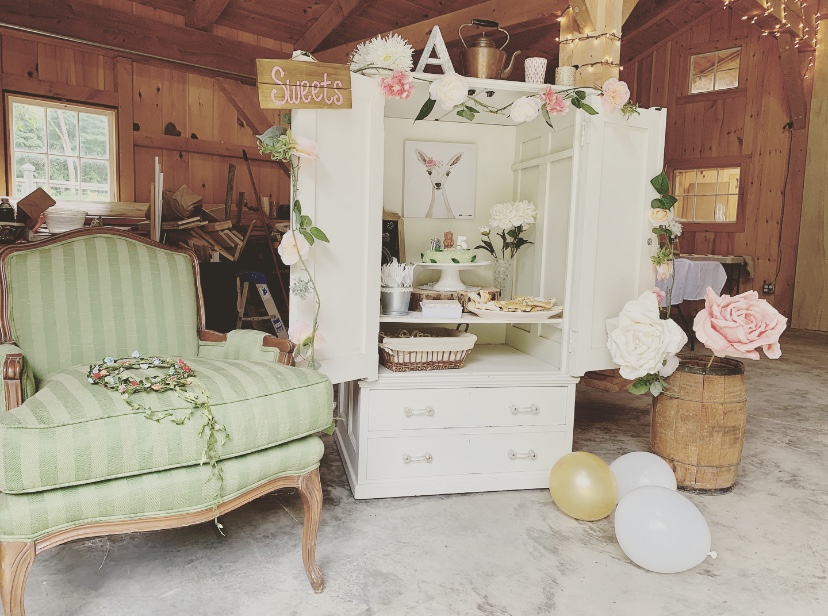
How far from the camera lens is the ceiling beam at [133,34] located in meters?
4.89

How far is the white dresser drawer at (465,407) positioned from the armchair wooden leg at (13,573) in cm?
120

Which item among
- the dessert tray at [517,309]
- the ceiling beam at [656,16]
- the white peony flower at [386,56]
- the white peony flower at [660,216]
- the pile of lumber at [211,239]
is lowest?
the dessert tray at [517,309]

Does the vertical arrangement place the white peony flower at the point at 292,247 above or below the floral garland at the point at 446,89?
below

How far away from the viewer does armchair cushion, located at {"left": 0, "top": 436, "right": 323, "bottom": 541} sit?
1312mm

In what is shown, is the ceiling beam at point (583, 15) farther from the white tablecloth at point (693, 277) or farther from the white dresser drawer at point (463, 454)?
the white tablecloth at point (693, 277)

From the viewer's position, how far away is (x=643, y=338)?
233cm

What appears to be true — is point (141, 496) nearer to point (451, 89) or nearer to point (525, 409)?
point (525, 409)

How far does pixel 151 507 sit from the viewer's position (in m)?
1.46

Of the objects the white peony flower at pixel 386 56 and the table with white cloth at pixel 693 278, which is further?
the table with white cloth at pixel 693 278

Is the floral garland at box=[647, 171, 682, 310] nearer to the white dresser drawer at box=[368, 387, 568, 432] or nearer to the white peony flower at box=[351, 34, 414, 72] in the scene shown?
the white dresser drawer at box=[368, 387, 568, 432]

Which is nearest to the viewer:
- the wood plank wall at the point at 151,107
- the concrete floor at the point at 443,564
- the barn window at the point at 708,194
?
the concrete floor at the point at 443,564

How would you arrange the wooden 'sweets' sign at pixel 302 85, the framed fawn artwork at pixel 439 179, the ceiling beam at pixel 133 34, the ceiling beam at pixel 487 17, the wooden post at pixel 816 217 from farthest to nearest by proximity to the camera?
the wooden post at pixel 816 217 → the ceiling beam at pixel 133 34 → the ceiling beam at pixel 487 17 → the framed fawn artwork at pixel 439 179 → the wooden 'sweets' sign at pixel 302 85

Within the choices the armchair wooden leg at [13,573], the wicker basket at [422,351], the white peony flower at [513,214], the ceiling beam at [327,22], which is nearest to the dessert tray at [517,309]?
the wicker basket at [422,351]

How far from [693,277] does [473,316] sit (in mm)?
3923
